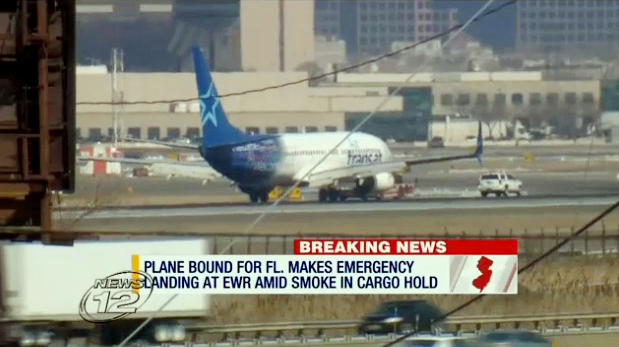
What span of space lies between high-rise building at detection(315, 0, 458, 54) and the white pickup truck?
125ft

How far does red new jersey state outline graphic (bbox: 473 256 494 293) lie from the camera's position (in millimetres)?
20297

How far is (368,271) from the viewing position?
797 inches

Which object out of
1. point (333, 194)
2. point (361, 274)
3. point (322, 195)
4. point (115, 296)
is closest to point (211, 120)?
point (322, 195)

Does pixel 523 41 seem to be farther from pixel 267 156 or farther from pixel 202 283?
pixel 202 283

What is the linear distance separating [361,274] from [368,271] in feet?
0.49

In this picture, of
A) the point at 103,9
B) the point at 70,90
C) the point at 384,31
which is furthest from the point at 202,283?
the point at 384,31

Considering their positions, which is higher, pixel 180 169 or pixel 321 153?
pixel 321 153

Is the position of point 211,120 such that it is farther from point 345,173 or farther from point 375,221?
point 375,221

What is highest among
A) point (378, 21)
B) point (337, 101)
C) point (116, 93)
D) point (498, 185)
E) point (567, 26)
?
point (378, 21)

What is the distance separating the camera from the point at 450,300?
1975 centimetres

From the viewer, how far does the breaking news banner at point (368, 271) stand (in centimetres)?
1953

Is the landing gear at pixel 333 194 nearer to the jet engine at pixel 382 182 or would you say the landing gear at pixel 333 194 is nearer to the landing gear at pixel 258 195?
the jet engine at pixel 382 182

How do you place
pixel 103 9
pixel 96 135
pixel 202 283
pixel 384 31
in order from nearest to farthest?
1. pixel 202 283
2. pixel 96 135
3. pixel 103 9
4. pixel 384 31

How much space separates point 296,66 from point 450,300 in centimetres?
4297
